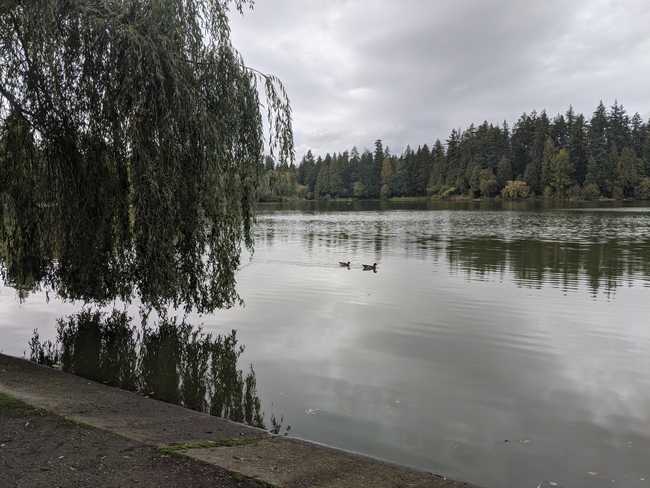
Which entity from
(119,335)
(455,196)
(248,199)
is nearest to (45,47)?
(248,199)

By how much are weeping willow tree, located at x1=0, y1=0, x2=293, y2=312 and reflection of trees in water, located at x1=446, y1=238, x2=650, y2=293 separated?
13684 millimetres

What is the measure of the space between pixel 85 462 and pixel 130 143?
5806 mm

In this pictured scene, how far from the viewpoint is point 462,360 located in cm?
1097

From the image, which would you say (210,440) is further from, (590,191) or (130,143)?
(590,191)

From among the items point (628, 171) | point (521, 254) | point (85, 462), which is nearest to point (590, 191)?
point (628, 171)

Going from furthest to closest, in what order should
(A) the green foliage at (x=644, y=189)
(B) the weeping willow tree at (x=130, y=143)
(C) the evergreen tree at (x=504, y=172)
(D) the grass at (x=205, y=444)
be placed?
(C) the evergreen tree at (x=504, y=172), (A) the green foliage at (x=644, y=189), (B) the weeping willow tree at (x=130, y=143), (D) the grass at (x=205, y=444)

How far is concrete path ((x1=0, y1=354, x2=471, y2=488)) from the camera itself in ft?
17.3

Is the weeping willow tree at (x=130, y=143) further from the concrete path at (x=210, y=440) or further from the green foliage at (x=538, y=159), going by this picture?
the green foliage at (x=538, y=159)

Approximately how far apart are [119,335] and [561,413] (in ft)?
31.0

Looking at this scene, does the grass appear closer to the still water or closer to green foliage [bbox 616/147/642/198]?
the still water

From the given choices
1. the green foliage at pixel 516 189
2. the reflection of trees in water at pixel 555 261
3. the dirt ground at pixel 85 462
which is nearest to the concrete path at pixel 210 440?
the dirt ground at pixel 85 462

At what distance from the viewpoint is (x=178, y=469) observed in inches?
197

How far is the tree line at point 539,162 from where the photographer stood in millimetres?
115188

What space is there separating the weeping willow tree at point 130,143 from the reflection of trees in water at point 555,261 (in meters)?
13.7
